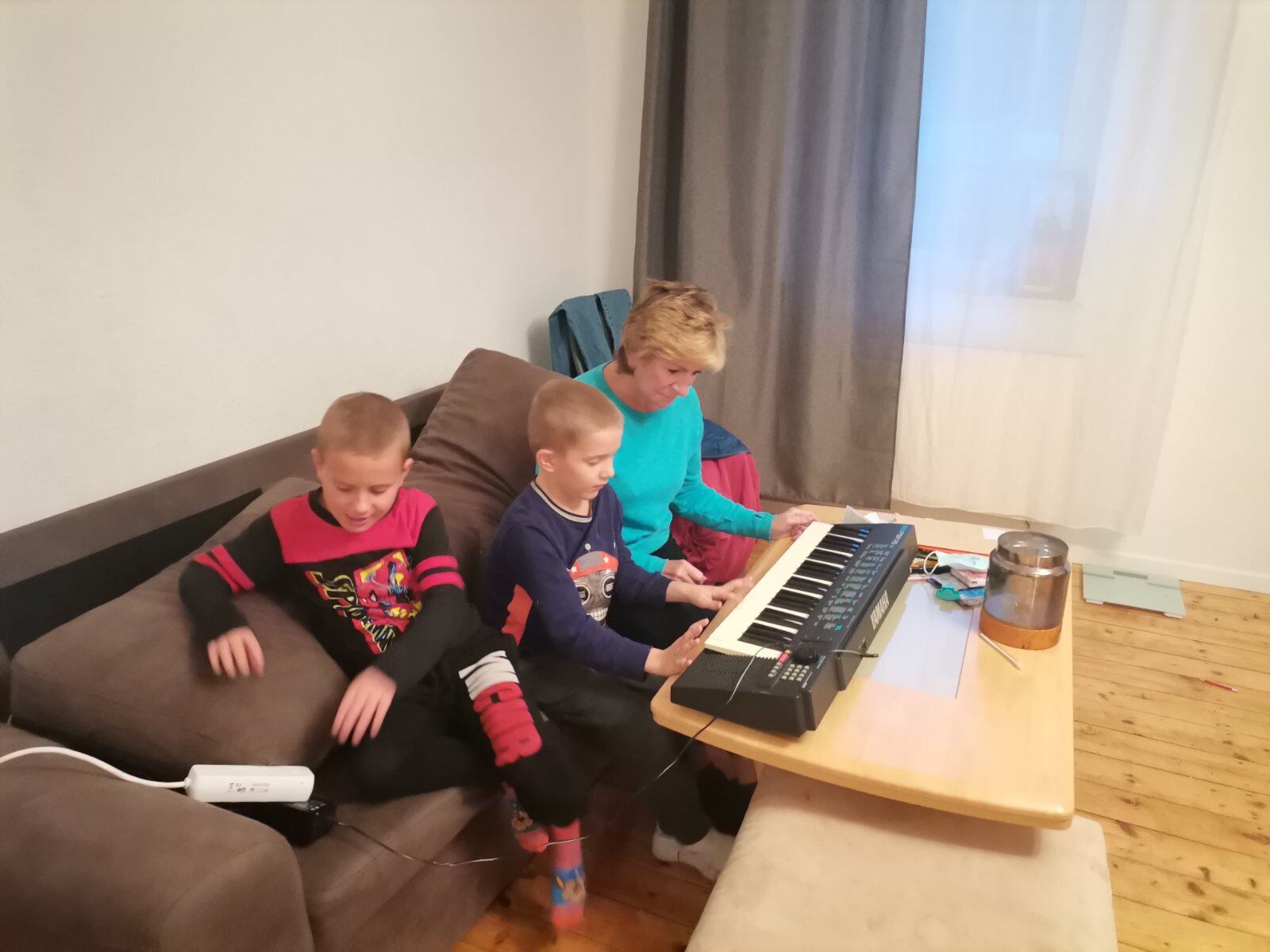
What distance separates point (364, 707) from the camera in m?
1.37

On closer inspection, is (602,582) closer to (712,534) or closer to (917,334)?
(712,534)

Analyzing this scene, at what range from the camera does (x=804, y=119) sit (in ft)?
9.34

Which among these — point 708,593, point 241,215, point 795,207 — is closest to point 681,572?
point 708,593

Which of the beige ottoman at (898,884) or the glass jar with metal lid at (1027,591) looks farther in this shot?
the glass jar with metal lid at (1027,591)

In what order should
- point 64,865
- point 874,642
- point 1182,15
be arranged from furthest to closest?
1. point 1182,15
2. point 874,642
3. point 64,865

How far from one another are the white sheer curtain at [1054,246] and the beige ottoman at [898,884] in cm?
187

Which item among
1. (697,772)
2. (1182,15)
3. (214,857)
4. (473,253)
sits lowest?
(697,772)

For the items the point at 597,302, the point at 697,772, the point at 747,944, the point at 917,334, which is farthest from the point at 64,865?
the point at 917,334

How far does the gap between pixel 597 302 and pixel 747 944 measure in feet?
7.09

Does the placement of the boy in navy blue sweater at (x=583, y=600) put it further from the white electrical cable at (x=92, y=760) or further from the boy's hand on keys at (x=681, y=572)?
the white electrical cable at (x=92, y=760)

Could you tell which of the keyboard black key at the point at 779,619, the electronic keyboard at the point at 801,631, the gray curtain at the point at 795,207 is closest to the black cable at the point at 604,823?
the electronic keyboard at the point at 801,631

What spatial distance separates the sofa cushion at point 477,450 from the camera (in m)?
1.84

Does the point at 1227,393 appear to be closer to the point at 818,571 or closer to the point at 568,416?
the point at 818,571

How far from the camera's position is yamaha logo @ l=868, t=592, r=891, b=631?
1399 mm
